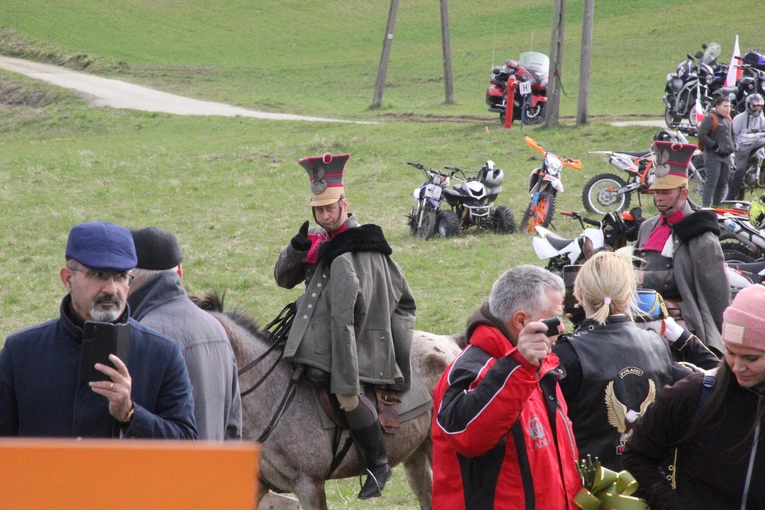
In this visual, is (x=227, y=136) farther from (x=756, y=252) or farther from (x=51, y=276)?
(x=756, y=252)

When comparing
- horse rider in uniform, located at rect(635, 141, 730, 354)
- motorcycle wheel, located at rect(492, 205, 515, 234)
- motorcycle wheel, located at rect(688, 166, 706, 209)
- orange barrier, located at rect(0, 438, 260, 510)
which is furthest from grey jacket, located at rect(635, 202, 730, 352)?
motorcycle wheel, located at rect(688, 166, 706, 209)

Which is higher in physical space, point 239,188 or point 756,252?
point 756,252

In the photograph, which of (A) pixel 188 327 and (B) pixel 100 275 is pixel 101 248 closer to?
(B) pixel 100 275

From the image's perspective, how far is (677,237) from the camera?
18.1 ft

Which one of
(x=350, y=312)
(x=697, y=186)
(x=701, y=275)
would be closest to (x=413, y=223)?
(x=697, y=186)

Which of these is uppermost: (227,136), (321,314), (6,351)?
(6,351)

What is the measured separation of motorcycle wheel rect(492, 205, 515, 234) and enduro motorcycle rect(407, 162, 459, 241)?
607 mm

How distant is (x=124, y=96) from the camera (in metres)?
31.2

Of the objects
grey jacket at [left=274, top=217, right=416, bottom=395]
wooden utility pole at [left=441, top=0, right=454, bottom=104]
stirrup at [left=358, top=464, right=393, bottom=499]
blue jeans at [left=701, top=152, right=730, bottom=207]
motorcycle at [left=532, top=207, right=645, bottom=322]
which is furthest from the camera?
wooden utility pole at [left=441, top=0, right=454, bottom=104]

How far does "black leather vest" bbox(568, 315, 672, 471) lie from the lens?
340cm

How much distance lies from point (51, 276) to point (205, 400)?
910 cm

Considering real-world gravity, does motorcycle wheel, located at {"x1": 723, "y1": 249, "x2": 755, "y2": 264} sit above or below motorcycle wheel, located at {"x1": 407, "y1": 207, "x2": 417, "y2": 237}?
above

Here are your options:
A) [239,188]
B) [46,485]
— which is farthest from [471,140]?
[46,485]

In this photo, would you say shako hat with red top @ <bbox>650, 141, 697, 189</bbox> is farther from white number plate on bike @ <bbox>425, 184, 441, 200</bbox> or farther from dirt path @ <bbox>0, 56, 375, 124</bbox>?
dirt path @ <bbox>0, 56, 375, 124</bbox>
